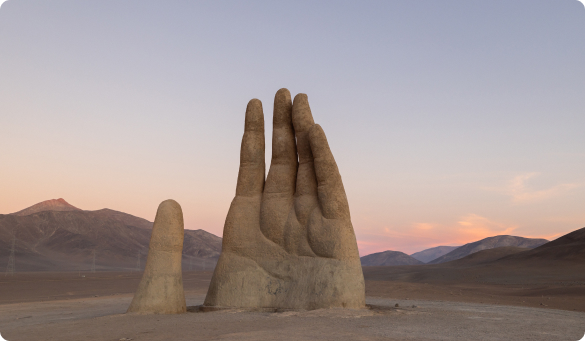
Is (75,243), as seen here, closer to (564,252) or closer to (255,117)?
(564,252)

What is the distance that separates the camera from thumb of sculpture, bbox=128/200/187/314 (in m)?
13.5

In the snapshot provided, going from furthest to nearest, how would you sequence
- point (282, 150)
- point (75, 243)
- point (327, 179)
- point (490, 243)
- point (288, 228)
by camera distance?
point (490, 243) < point (75, 243) < point (282, 150) < point (288, 228) < point (327, 179)

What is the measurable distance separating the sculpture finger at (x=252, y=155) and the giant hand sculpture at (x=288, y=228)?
4 cm

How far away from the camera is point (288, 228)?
15.3m

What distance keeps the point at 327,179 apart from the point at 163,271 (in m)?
5.70

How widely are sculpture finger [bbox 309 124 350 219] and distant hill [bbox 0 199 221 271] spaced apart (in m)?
88.1

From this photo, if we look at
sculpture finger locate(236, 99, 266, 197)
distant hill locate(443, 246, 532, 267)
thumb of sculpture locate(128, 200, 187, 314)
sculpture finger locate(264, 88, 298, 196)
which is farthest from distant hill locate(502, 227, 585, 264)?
thumb of sculpture locate(128, 200, 187, 314)

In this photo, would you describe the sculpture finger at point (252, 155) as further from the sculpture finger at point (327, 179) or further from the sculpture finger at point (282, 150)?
the sculpture finger at point (327, 179)

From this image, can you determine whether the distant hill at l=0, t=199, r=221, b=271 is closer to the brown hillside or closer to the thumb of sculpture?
the brown hillside

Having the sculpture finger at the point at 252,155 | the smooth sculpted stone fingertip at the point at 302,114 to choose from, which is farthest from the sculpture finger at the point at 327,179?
the sculpture finger at the point at 252,155

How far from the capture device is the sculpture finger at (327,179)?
14727 mm

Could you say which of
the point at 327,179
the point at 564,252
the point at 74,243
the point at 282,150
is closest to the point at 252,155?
the point at 282,150

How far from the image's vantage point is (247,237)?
51.8 ft

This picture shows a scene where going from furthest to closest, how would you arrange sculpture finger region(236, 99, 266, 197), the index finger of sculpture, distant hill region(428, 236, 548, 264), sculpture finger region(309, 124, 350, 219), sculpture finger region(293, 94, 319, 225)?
distant hill region(428, 236, 548, 264), sculpture finger region(236, 99, 266, 197), the index finger of sculpture, sculpture finger region(293, 94, 319, 225), sculpture finger region(309, 124, 350, 219)
